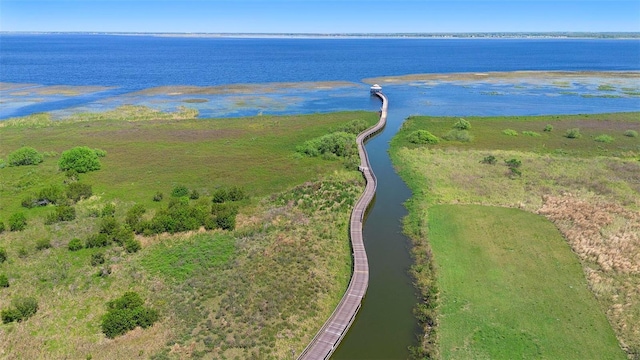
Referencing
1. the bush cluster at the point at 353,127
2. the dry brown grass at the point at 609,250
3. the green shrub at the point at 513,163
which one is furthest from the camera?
the bush cluster at the point at 353,127

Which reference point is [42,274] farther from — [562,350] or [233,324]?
[562,350]

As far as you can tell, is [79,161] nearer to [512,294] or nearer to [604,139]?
[512,294]

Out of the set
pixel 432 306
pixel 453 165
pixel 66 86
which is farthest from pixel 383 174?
pixel 66 86

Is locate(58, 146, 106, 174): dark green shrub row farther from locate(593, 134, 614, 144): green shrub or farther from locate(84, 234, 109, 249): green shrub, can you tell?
locate(593, 134, 614, 144): green shrub

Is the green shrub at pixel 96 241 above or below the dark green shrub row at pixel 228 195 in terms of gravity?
below

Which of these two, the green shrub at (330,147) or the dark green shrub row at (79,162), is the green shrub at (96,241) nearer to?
the dark green shrub row at (79,162)

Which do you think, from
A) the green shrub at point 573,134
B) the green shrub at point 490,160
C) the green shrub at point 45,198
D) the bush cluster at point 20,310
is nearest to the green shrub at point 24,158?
the green shrub at point 45,198
